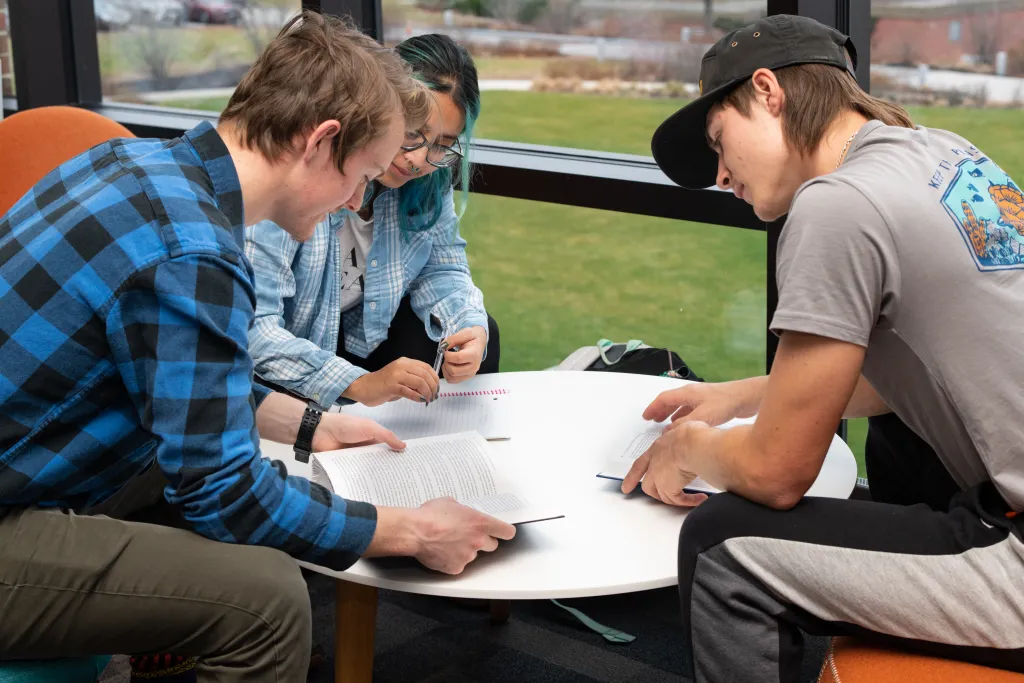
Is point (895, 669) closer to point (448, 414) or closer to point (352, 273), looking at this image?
point (448, 414)

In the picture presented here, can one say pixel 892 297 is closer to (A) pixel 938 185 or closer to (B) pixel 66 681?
(A) pixel 938 185

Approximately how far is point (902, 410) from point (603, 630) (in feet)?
3.71

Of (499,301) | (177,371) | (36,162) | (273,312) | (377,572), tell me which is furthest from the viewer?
(499,301)

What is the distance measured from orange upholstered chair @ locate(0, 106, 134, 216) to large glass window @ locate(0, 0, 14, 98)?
2.71 meters

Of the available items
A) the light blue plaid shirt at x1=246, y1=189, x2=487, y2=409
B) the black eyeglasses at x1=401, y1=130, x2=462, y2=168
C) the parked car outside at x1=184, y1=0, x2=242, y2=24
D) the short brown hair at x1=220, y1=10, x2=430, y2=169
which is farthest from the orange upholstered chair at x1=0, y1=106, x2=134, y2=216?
the parked car outside at x1=184, y1=0, x2=242, y2=24

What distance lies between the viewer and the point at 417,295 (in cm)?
244

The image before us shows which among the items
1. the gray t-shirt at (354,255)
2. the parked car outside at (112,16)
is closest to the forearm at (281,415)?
the gray t-shirt at (354,255)

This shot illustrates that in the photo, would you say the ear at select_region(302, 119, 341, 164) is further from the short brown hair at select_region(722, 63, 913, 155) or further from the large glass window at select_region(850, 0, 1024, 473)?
the large glass window at select_region(850, 0, 1024, 473)

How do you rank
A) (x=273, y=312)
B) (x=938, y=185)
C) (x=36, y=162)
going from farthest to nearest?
(x=36, y=162), (x=273, y=312), (x=938, y=185)

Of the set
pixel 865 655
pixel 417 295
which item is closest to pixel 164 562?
pixel 865 655

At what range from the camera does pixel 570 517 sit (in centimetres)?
150

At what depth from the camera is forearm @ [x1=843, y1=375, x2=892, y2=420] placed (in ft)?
5.41

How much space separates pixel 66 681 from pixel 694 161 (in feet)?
3.93

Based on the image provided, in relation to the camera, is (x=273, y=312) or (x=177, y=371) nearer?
(x=177, y=371)
